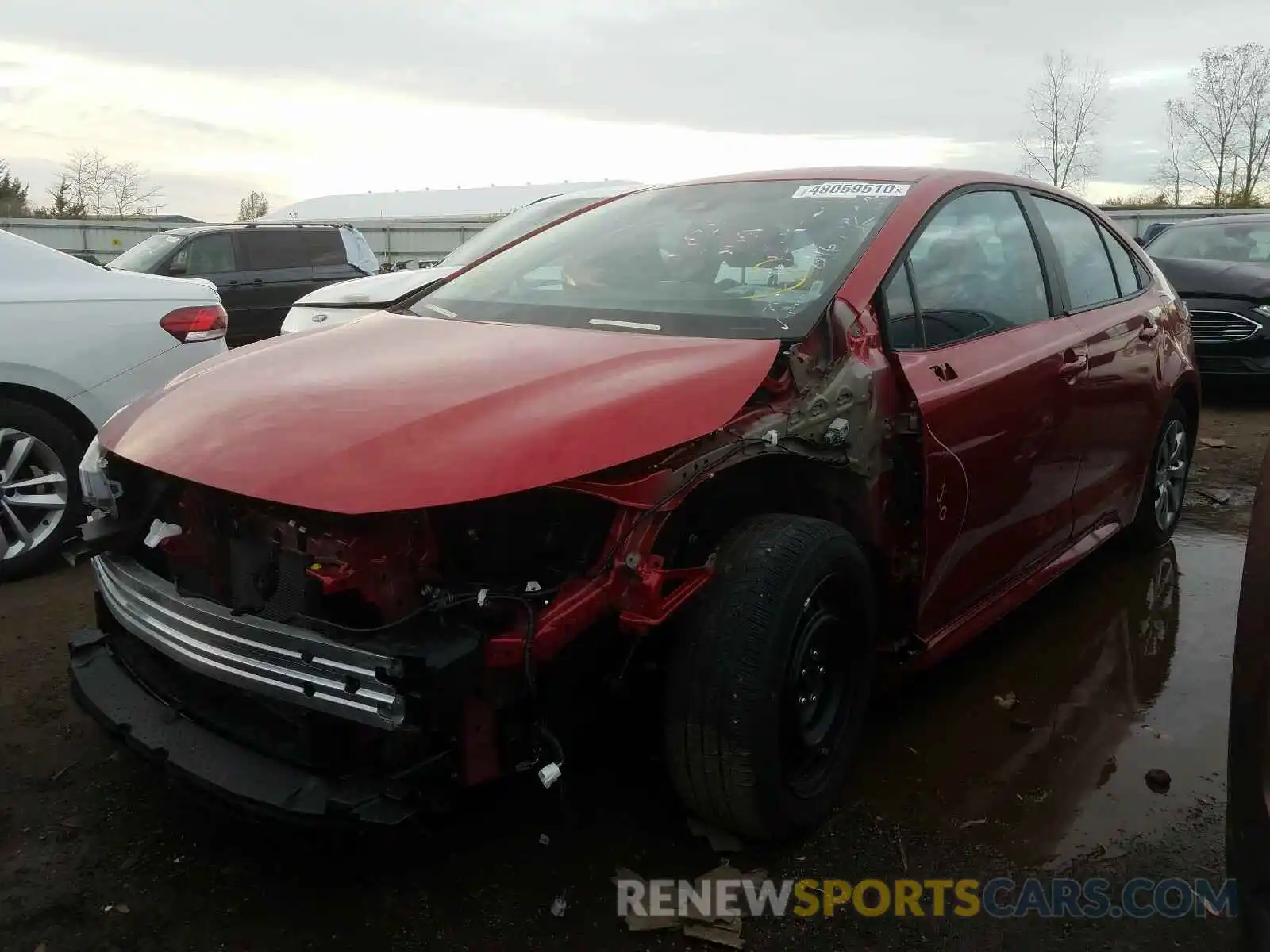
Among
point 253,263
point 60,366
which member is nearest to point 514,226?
point 60,366

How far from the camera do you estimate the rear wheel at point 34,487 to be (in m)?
4.32

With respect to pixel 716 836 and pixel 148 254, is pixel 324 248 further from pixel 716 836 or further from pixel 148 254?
→ pixel 716 836

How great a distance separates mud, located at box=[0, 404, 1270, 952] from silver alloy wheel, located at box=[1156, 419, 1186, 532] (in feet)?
3.90

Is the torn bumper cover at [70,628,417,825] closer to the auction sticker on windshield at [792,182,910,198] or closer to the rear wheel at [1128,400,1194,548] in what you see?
the auction sticker on windshield at [792,182,910,198]

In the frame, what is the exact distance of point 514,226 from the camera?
771 centimetres

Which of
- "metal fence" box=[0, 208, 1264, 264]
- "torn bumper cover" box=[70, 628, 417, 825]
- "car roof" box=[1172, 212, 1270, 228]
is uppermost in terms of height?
"metal fence" box=[0, 208, 1264, 264]

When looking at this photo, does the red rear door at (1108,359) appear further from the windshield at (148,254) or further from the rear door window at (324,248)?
the windshield at (148,254)

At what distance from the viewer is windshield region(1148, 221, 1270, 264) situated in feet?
30.0

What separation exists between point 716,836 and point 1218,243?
900 cm

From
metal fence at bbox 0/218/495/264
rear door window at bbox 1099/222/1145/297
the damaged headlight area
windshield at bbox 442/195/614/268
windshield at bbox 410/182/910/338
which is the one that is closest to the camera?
the damaged headlight area

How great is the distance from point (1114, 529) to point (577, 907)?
2.83 m

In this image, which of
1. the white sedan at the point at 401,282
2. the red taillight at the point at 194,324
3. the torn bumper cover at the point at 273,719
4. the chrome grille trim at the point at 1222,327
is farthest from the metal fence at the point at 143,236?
the torn bumper cover at the point at 273,719

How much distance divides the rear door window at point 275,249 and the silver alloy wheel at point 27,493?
318 inches

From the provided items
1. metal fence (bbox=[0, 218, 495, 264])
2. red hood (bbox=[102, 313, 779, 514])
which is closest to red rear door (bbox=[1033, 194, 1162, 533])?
red hood (bbox=[102, 313, 779, 514])
